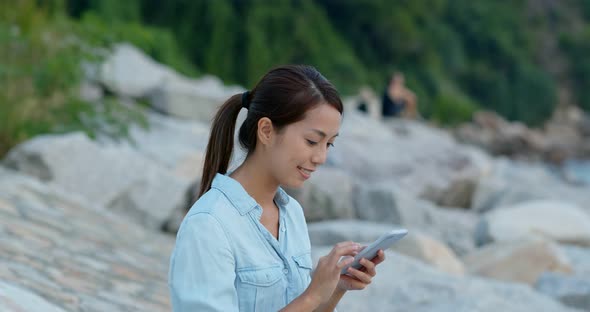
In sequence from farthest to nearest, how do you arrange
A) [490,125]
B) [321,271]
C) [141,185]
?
[490,125] → [141,185] → [321,271]

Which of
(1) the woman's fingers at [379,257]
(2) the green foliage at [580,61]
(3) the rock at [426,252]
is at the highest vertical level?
(2) the green foliage at [580,61]

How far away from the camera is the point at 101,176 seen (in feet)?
20.1

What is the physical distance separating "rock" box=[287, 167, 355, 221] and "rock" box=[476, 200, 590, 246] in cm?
108

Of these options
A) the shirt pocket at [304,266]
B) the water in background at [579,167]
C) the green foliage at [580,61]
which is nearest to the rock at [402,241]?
the shirt pocket at [304,266]

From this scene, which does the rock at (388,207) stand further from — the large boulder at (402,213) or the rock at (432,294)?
the rock at (432,294)

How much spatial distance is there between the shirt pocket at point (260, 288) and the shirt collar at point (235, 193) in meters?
0.14

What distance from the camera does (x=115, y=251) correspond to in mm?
4914

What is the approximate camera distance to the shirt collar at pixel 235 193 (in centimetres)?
212

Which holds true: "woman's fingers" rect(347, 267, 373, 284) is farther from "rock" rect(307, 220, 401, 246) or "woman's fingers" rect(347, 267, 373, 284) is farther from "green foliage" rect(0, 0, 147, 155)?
"green foliage" rect(0, 0, 147, 155)

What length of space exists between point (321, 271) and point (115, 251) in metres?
3.06

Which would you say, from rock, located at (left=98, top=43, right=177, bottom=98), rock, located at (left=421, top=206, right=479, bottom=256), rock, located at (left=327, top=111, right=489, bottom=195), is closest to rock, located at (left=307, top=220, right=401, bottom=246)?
rock, located at (left=421, top=206, right=479, bottom=256)

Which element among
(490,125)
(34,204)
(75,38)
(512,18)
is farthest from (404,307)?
(512,18)

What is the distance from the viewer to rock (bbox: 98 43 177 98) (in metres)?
9.74

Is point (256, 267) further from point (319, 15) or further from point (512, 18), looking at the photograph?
point (512, 18)
